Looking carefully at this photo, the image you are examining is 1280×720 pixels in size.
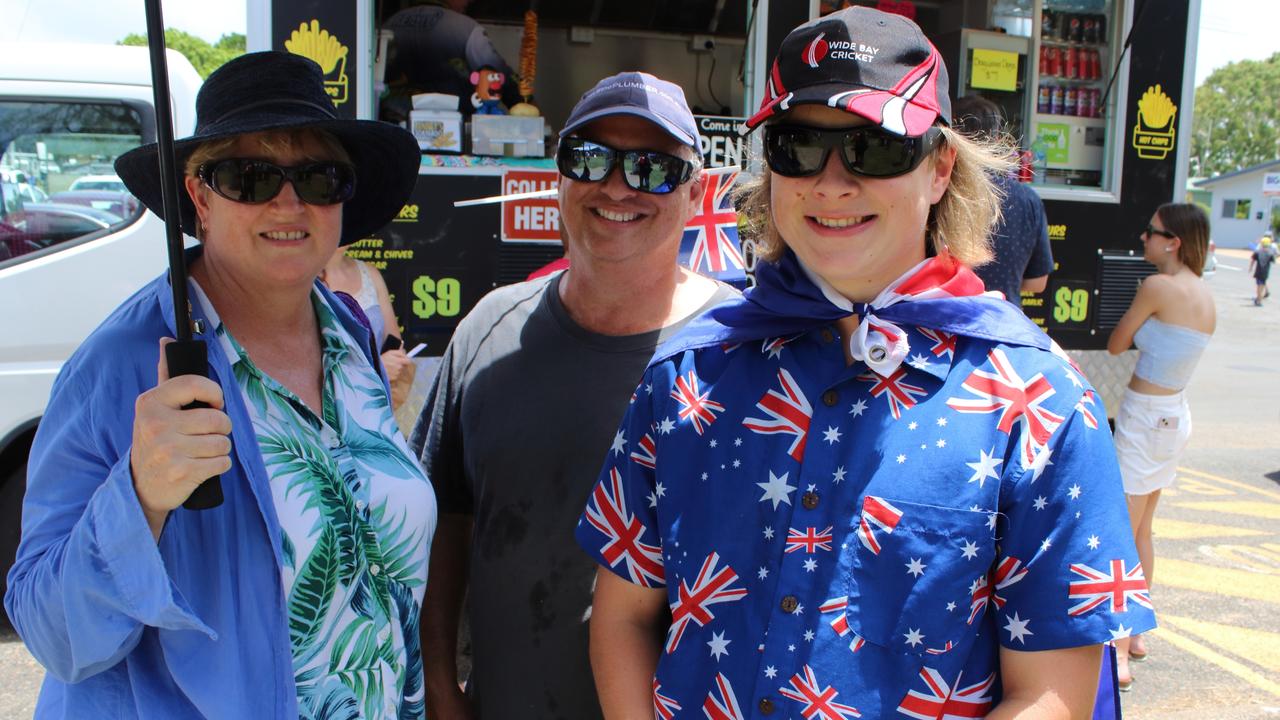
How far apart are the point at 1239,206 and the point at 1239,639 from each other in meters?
60.7

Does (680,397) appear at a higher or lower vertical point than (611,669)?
higher

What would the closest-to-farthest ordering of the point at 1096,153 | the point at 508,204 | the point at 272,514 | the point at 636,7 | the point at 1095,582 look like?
the point at 1095,582
the point at 272,514
the point at 508,204
the point at 1096,153
the point at 636,7

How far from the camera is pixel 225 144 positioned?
158 cm

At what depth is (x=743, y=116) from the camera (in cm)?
457

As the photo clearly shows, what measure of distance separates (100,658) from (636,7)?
5680mm

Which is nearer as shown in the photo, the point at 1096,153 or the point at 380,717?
the point at 380,717

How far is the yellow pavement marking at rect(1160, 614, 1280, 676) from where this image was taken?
4109mm

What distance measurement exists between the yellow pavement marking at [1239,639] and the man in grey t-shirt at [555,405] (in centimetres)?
341

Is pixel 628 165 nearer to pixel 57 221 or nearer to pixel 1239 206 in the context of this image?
pixel 57 221

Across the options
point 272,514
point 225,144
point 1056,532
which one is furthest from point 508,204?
point 1056,532

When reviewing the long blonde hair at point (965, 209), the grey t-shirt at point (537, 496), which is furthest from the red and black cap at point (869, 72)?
the grey t-shirt at point (537, 496)

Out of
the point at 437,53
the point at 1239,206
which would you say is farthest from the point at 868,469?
the point at 1239,206

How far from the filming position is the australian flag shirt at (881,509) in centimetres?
120

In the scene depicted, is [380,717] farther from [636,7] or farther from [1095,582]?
[636,7]
